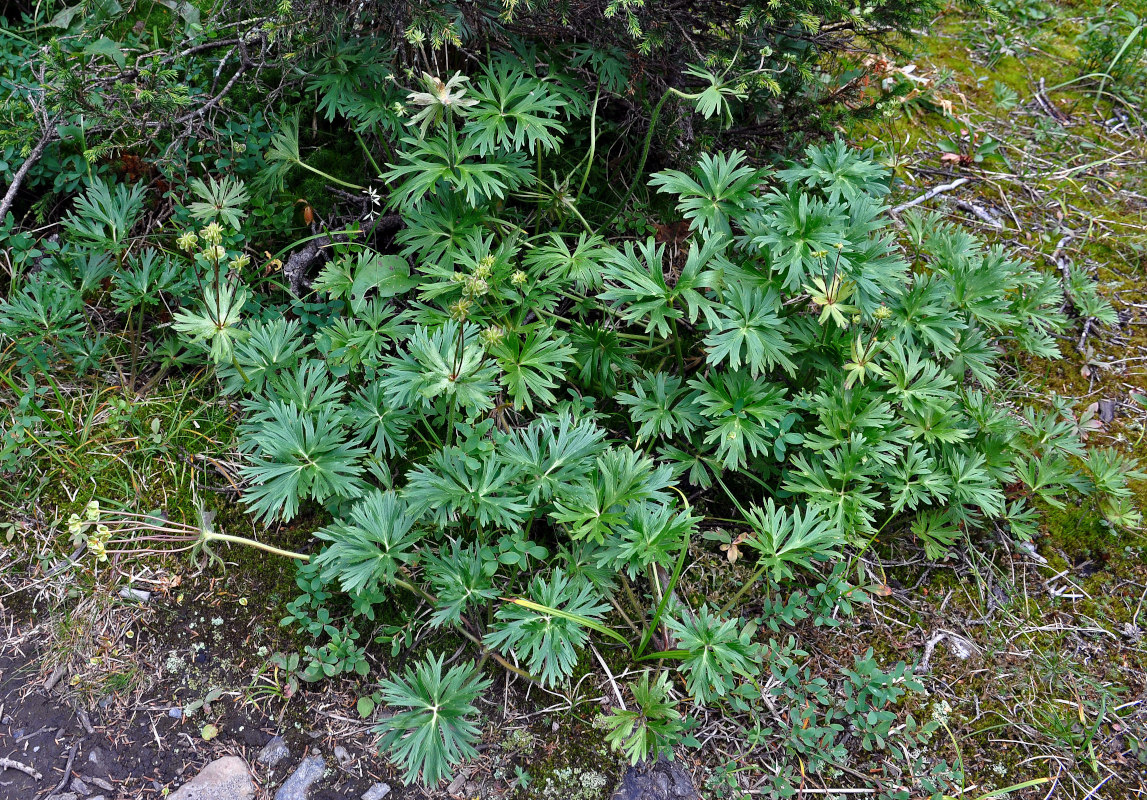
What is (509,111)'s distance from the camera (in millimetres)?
2873

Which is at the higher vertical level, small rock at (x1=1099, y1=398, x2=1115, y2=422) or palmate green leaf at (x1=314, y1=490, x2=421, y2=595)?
palmate green leaf at (x1=314, y1=490, x2=421, y2=595)

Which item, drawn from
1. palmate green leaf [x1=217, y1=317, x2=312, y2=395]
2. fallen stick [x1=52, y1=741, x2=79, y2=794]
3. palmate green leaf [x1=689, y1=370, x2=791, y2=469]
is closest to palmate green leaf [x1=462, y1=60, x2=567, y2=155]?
palmate green leaf [x1=217, y1=317, x2=312, y2=395]

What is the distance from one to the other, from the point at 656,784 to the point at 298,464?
5.13ft

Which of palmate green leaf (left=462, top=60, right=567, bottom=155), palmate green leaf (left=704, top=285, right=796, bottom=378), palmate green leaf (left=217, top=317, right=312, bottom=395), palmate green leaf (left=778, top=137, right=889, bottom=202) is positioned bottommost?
palmate green leaf (left=217, top=317, right=312, bottom=395)

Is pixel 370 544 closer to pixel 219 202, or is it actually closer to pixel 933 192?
pixel 219 202

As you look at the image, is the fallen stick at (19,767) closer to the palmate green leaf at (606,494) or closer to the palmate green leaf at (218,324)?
the palmate green leaf at (218,324)

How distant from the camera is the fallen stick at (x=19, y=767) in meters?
2.29

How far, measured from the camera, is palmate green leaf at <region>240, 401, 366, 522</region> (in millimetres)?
2438

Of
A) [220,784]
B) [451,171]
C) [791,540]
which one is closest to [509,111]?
[451,171]

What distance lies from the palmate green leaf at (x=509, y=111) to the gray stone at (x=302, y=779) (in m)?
2.19

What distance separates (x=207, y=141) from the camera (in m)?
3.33

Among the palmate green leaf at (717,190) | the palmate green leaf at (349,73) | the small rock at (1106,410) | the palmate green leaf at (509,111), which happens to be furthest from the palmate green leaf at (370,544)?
the small rock at (1106,410)

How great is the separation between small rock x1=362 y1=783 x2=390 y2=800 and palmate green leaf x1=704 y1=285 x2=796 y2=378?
1771 millimetres

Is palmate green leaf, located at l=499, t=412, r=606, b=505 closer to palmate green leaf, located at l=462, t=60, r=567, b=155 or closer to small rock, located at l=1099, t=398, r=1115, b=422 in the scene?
palmate green leaf, located at l=462, t=60, r=567, b=155
